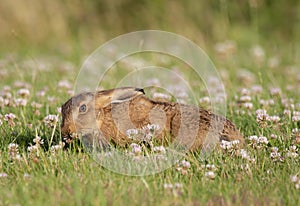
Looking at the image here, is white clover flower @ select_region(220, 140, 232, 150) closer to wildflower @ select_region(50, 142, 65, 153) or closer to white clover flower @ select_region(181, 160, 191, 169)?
white clover flower @ select_region(181, 160, 191, 169)

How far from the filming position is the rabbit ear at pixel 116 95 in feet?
18.7

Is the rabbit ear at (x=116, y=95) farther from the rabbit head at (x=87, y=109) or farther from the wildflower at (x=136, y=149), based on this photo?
the wildflower at (x=136, y=149)

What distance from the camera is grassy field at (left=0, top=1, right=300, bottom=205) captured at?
445 centimetres

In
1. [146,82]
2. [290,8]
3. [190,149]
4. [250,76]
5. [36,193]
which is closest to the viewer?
[36,193]

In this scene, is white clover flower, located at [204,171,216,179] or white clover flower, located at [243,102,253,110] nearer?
white clover flower, located at [204,171,216,179]

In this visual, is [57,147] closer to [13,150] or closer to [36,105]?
[13,150]

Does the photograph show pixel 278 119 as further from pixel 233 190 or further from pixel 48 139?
pixel 48 139

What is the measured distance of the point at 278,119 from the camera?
6180mm

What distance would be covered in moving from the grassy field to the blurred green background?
41.8 inches

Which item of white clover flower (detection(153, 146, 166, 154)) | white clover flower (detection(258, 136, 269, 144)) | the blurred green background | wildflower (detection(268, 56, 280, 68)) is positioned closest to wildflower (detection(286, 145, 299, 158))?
white clover flower (detection(258, 136, 269, 144))

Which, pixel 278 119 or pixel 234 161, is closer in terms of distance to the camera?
pixel 234 161

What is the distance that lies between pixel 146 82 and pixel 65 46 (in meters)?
4.64

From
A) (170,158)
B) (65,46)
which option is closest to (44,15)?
(65,46)

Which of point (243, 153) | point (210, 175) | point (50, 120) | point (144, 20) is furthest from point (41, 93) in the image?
point (144, 20)
